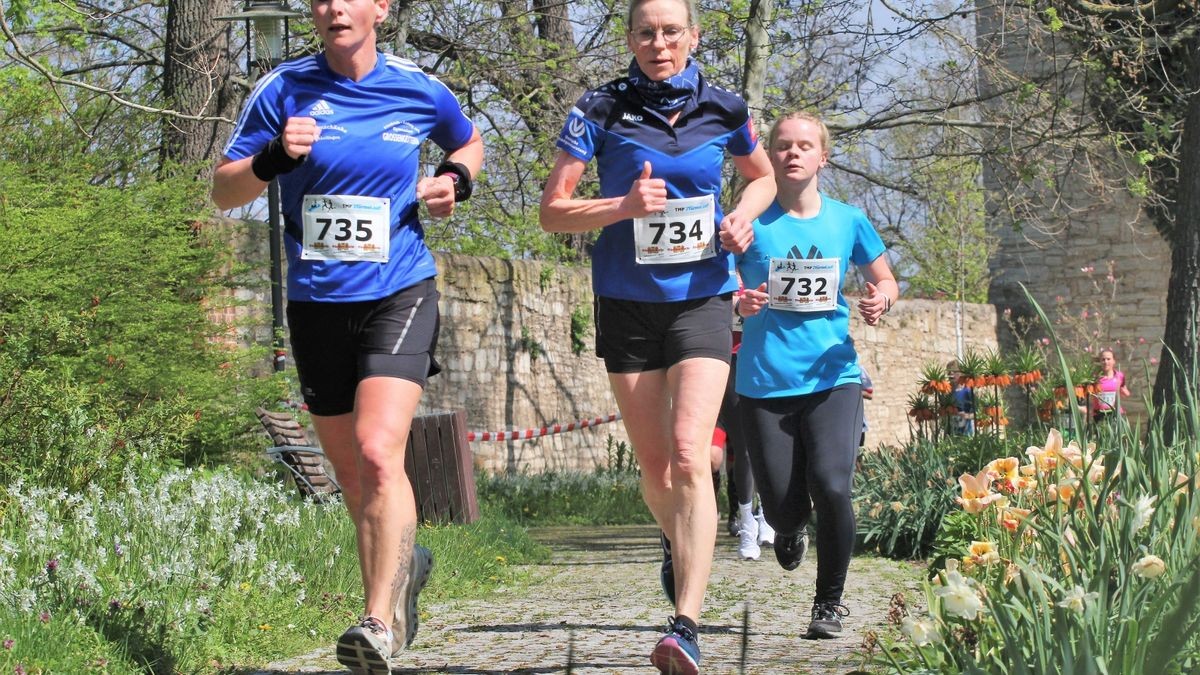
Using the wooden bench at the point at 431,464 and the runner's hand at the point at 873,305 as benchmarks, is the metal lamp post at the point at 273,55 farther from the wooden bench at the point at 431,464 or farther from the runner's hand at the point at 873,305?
the runner's hand at the point at 873,305

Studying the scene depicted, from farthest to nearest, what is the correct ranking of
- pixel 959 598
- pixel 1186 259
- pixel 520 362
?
pixel 520 362
pixel 1186 259
pixel 959 598

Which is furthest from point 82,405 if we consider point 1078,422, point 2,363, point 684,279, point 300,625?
point 1078,422

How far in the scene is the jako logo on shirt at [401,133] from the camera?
4172 mm

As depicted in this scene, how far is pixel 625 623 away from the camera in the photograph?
554 cm

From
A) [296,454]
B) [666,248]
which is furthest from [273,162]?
[296,454]

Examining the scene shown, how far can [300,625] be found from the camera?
16.8 ft

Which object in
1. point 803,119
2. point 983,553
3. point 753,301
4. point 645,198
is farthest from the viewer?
point 803,119

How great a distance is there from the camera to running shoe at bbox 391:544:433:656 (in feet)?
13.5

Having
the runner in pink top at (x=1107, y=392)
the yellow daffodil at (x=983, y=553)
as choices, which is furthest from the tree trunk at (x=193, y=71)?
the yellow daffodil at (x=983, y=553)

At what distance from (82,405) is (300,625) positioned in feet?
7.46

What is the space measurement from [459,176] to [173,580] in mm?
1521

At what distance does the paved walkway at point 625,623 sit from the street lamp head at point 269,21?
192 inches

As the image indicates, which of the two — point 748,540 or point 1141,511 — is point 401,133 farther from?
point 748,540

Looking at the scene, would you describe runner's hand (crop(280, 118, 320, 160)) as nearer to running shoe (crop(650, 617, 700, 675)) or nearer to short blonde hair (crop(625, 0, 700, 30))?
short blonde hair (crop(625, 0, 700, 30))
